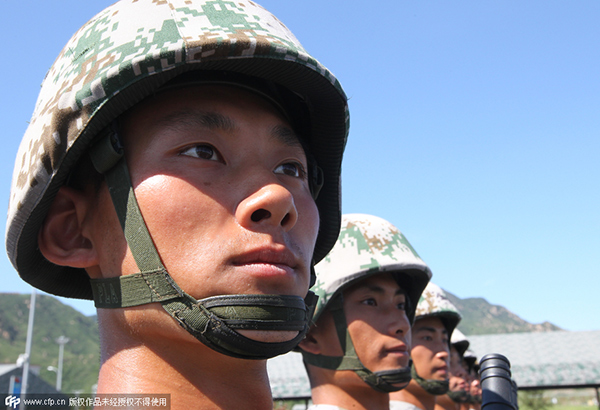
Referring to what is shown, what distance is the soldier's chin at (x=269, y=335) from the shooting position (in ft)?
5.48

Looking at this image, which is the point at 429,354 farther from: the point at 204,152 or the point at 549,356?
the point at 549,356

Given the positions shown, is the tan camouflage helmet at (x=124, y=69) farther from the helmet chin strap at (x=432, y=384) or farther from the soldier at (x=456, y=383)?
the soldier at (x=456, y=383)

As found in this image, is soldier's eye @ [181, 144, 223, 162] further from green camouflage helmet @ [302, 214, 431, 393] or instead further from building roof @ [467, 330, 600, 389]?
building roof @ [467, 330, 600, 389]

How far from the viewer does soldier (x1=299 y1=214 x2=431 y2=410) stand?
442 cm

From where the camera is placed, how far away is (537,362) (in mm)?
14820

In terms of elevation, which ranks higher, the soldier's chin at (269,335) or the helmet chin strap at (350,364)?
the helmet chin strap at (350,364)

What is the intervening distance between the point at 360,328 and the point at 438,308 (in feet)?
10.6

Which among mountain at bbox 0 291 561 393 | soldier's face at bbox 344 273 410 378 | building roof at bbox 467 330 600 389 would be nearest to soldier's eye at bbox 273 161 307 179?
soldier's face at bbox 344 273 410 378

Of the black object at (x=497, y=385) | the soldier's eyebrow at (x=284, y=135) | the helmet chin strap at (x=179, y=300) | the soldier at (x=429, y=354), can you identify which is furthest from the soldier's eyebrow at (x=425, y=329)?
the helmet chin strap at (x=179, y=300)

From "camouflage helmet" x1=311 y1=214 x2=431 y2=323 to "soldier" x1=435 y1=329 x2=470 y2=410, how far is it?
4.77 m

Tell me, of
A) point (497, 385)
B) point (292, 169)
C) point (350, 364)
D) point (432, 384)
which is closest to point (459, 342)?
point (432, 384)

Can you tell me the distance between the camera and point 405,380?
4430 millimetres

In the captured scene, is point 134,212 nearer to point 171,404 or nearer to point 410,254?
point 171,404

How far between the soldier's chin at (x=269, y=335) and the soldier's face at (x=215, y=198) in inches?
4.6
